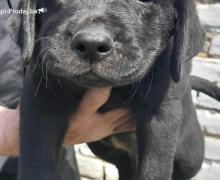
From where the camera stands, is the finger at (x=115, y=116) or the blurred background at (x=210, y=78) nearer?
the finger at (x=115, y=116)

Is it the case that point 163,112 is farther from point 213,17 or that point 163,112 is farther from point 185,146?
point 213,17

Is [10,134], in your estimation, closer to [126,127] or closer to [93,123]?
[93,123]

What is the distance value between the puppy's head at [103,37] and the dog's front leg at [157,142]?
16 cm

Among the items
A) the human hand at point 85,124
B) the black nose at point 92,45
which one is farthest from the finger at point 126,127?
the black nose at point 92,45

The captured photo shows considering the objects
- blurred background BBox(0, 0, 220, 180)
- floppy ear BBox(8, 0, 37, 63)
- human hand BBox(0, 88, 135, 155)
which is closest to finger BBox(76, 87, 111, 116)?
human hand BBox(0, 88, 135, 155)

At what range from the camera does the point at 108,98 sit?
1780 mm

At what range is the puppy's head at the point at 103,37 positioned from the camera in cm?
140

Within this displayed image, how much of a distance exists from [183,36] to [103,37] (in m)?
0.38

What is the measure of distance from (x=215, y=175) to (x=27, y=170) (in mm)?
1538

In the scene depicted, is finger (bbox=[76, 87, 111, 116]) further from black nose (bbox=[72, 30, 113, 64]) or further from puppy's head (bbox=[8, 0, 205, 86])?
black nose (bbox=[72, 30, 113, 64])

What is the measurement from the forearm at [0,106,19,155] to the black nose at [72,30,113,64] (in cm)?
67

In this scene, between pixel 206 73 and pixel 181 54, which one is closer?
pixel 181 54

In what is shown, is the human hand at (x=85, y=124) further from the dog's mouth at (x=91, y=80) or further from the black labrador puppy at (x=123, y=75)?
the dog's mouth at (x=91, y=80)

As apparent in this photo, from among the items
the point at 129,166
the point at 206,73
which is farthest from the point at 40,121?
the point at 206,73
